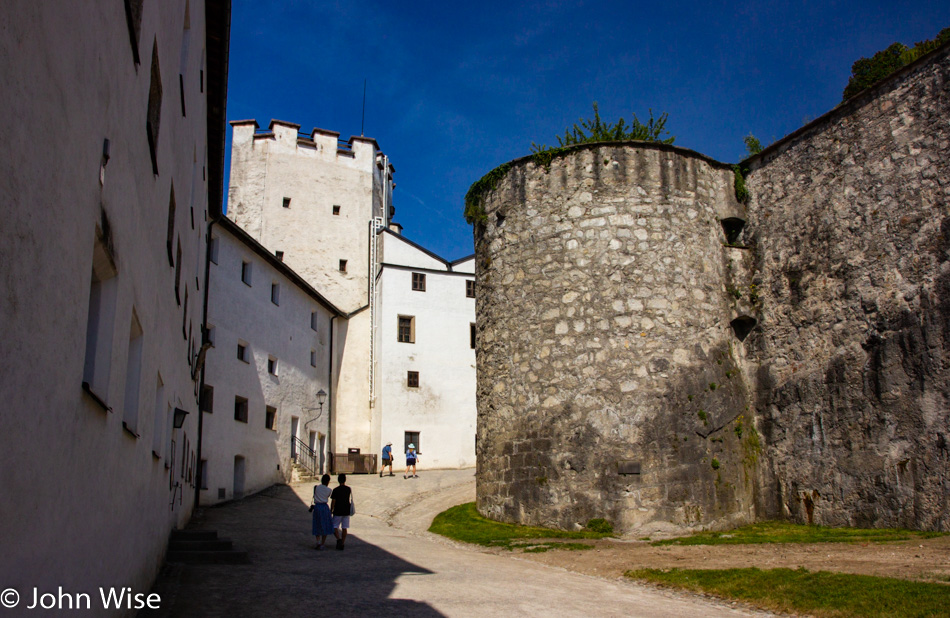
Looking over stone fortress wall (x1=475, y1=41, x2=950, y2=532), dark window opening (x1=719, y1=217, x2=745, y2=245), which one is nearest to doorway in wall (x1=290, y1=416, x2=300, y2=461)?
stone fortress wall (x1=475, y1=41, x2=950, y2=532)

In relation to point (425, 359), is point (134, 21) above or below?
below

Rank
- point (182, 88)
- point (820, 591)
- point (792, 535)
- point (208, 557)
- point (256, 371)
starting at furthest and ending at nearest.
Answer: point (256, 371)
point (792, 535)
point (208, 557)
point (182, 88)
point (820, 591)

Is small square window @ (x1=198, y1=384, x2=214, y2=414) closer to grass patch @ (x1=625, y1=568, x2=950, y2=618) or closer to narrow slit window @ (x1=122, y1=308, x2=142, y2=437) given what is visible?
narrow slit window @ (x1=122, y1=308, x2=142, y2=437)

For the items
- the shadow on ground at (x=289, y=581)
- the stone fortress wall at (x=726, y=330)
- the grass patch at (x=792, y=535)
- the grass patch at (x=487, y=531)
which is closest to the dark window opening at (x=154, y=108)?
the shadow on ground at (x=289, y=581)

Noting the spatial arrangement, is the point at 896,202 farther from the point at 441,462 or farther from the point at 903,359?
the point at 441,462

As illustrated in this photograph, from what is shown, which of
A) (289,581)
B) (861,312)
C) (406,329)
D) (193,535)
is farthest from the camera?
(406,329)

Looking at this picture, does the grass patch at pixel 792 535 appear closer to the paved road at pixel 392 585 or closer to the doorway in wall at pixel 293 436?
the paved road at pixel 392 585

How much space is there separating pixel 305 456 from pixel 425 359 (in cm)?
749

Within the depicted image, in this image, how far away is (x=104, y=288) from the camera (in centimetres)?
493

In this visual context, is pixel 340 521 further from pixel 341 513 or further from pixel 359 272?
pixel 359 272

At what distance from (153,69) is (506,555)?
8.28 metres

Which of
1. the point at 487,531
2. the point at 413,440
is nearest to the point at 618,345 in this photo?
the point at 487,531

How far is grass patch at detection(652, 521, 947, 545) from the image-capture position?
1020 cm

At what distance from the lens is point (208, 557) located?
10.4 metres
